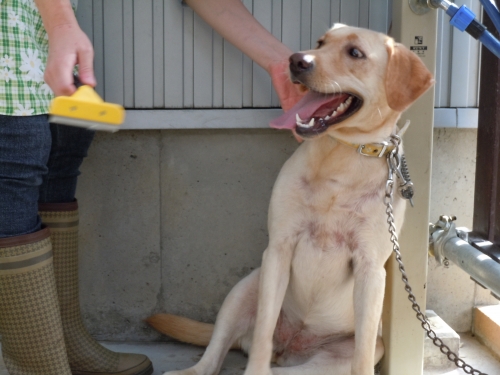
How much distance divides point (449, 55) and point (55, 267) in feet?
6.04

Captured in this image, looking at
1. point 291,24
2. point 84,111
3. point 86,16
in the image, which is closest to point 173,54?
point 86,16

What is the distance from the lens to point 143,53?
2773 mm

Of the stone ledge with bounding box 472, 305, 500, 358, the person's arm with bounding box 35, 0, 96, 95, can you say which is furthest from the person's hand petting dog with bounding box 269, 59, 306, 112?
the stone ledge with bounding box 472, 305, 500, 358

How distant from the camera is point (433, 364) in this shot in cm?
270

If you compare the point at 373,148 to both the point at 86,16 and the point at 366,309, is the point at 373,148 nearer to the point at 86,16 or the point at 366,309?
the point at 366,309

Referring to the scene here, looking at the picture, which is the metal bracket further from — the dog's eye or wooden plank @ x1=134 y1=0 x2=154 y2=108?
wooden plank @ x1=134 y1=0 x2=154 y2=108

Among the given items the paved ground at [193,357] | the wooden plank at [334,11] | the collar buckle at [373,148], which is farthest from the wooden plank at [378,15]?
the paved ground at [193,357]

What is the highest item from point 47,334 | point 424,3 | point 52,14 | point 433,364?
point 424,3

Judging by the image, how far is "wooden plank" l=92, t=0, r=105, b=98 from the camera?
2.75m

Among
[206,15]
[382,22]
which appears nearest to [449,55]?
[382,22]

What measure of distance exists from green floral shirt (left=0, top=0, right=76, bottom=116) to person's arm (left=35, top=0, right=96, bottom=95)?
0.29 meters

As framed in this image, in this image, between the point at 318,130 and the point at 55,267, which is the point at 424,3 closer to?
the point at 318,130

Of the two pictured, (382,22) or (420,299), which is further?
(382,22)

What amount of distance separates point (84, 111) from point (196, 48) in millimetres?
1368
